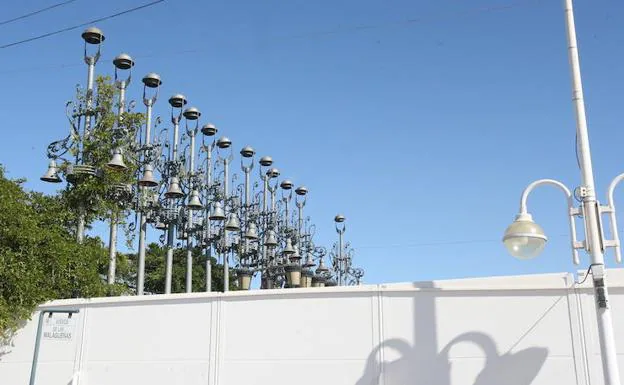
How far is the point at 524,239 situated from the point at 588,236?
2.67 ft

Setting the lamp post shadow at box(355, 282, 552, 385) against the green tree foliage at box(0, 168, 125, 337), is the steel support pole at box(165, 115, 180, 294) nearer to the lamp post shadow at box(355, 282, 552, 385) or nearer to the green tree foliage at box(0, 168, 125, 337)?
the green tree foliage at box(0, 168, 125, 337)

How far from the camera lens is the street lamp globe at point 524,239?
8359mm

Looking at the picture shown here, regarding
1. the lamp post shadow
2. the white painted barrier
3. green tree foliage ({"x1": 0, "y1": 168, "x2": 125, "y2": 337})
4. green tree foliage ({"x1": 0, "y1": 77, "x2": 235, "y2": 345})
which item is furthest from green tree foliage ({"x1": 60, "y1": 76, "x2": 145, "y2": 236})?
the lamp post shadow

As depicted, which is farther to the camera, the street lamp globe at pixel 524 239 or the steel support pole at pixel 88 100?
the steel support pole at pixel 88 100

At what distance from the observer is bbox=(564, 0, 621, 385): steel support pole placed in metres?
8.07

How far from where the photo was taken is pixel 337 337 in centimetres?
1155

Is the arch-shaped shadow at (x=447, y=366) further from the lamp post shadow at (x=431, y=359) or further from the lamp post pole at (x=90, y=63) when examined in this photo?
the lamp post pole at (x=90, y=63)

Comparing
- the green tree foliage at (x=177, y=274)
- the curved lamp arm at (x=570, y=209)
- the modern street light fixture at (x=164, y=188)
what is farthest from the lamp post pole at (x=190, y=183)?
the green tree foliage at (x=177, y=274)

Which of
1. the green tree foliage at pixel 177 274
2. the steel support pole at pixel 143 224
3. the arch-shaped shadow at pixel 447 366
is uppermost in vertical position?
the green tree foliage at pixel 177 274

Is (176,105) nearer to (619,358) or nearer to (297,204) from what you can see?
(297,204)

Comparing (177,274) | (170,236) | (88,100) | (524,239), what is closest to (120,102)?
(88,100)

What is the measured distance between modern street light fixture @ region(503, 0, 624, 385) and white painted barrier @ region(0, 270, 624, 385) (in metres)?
2.08

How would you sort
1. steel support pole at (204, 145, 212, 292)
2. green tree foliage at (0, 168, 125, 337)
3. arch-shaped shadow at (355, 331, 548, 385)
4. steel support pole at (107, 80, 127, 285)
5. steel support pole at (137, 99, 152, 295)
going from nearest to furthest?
arch-shaped shadow at (355, 331, 548, 385) → green tree foliage at (0, 168, 125, 337) → steel support pole at (107, 80, 127, 285) → steel support pole at (137, 99, 152, 295) → steel support pole at (204, 145, 212, 292)

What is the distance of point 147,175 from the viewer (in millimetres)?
16109
